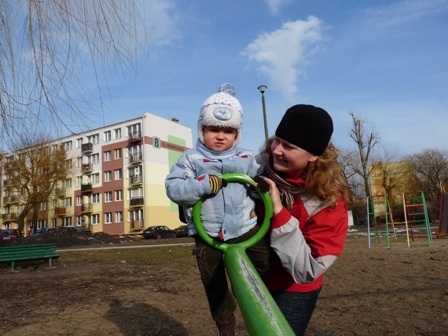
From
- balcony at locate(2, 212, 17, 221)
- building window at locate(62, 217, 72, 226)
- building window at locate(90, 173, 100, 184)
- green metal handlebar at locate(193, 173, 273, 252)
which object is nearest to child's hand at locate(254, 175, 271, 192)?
green metal handlebar at locate(193, 173, 273, 252)

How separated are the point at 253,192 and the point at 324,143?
0.41 metres

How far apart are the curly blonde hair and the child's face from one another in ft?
1.60

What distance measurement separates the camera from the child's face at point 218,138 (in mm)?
2166

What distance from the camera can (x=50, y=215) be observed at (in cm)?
4897

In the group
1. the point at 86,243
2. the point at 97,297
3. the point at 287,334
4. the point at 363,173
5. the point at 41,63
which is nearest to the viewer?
the point at 287,334

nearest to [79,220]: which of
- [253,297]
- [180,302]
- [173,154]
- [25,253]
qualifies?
[173,154]

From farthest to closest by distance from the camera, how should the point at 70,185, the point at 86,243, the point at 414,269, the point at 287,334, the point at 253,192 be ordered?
the point at 70,185 < the point at 86,243 < the point at 414,269 < the point at 253,192 < the point at 287,334

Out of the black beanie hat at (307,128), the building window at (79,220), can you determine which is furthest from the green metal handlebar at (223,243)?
the building window at (79,220)

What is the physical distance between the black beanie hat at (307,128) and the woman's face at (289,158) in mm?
23

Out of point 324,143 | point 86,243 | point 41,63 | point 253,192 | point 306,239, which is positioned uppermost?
point 41,63

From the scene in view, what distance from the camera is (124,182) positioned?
44.2m

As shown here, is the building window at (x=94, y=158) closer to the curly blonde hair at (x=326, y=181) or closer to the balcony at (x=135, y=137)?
the balcony at (x=135, y=137)

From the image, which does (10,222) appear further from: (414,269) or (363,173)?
(414,269)

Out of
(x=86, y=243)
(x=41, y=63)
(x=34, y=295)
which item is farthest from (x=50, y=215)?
(x=41, y=63)
